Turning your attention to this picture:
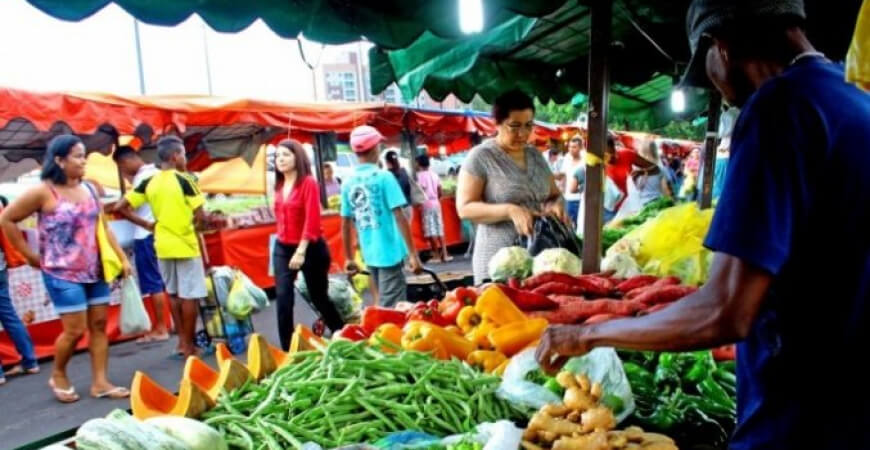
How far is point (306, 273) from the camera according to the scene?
6.23 metres

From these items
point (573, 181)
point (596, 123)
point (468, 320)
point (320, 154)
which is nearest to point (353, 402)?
point (468, 320)

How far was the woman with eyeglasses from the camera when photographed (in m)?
4.38

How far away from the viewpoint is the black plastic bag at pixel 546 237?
457 cm

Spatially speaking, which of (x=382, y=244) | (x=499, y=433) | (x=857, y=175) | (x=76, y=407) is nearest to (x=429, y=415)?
(x=499, y=433)

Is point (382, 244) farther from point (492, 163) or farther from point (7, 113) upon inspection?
point (7, 113)

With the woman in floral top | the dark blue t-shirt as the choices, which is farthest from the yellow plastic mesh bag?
the woman in floral top

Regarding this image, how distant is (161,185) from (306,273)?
1.96 meters

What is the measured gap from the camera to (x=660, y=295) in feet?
11.5

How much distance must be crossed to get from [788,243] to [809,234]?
0.08 meters

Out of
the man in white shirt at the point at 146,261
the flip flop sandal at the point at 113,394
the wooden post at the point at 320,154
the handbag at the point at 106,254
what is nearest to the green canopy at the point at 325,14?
Answer: the handbag at the point at 106,254

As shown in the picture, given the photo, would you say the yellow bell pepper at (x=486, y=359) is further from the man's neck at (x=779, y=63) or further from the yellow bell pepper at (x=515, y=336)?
the man's neck at (x=779, y=63)

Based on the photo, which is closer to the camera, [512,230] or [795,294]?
[795,294]

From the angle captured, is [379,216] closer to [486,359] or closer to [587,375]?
[486,359]

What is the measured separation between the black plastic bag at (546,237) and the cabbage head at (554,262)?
65mm
